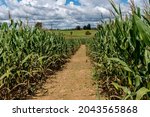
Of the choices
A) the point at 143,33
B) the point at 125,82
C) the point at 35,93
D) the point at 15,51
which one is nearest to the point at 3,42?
the point at 15,51

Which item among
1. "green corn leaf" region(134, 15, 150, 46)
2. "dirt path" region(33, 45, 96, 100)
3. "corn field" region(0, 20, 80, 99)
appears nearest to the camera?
"green corn leaf" region(134, 15, 150, 46)

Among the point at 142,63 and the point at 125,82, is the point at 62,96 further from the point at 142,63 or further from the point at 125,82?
the point at 142,63

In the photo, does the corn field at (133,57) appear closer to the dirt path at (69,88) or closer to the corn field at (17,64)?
the dirt path at (69,88)

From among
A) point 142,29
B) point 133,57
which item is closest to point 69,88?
point 133,57

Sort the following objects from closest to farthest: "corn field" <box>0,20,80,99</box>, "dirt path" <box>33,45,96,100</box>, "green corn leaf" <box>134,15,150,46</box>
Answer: "green corn leaf" <box>134,15,150,46</box> < "corn field" <box>0,20,80,99</box> < "dirt path" <box>33,45,96,100</box>

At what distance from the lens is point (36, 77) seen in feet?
25.1

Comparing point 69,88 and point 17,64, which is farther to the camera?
point 69,88

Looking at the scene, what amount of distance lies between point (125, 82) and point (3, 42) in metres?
2.47

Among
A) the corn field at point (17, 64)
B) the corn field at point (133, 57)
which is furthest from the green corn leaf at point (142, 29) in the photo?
the corn field at point (17, 64)

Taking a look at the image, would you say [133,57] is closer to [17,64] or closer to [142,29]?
[142,29]

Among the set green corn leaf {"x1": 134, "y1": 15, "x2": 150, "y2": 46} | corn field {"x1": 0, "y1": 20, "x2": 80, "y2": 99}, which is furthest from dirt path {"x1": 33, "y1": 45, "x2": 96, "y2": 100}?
green corn leaf {"x1": 134, "y1": 15, "x2": 150, "y2": 46}

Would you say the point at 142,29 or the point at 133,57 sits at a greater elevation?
the point at 142,29

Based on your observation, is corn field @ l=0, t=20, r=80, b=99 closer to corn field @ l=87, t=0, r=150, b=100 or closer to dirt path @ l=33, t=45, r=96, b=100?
dirt path @ l=33, t=45, r=96, b=100

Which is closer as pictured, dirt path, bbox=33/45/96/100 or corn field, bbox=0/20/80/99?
corn field, bbox=0/20/80/99
